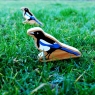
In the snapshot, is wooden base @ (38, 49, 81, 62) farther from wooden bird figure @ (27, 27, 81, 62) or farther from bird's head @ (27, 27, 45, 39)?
bird's head @ (27, 27, 45, 39)

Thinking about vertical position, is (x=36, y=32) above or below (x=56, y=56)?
above

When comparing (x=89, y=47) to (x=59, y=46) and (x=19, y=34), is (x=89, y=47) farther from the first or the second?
(x=19, y=34)

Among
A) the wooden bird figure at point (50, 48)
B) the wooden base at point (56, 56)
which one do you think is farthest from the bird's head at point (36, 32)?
the wooden base at point (56, 56)

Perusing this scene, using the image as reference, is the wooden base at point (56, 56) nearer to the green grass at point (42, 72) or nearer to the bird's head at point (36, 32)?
the green grass at point (42, 72)

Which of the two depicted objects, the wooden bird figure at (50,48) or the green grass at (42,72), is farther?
the wooden bird figure at (50,48)

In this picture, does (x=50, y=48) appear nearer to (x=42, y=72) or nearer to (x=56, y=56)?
(x=56, y=56)

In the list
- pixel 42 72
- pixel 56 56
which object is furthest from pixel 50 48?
pixel 42 72

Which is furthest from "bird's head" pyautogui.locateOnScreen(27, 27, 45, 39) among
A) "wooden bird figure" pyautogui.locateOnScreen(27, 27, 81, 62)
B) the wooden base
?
the wooden base
